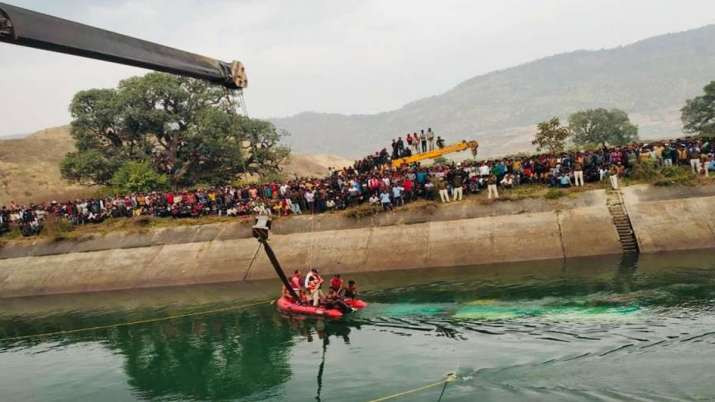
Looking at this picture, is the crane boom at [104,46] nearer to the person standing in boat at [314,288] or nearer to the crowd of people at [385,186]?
the person standing in boat at [314,288]

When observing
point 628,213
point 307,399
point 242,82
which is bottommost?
point 307,399

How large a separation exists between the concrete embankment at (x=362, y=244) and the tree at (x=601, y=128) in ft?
232

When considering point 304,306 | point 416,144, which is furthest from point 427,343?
point 416,144

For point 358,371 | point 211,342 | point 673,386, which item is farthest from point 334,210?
point 673,386

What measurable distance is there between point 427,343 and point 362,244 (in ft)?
56.6

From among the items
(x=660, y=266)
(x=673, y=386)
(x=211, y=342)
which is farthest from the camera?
(x=660, y=266)

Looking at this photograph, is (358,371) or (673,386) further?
(358,371)

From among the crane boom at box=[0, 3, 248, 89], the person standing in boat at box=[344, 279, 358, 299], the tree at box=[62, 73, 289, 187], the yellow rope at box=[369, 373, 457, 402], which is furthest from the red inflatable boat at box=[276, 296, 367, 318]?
the tree at box=[62, 73, 289, 187]

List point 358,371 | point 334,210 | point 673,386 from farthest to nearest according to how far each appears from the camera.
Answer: point 334,210 < point 358,371 < point 673,386

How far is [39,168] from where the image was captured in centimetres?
8594

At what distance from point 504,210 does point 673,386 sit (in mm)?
22767

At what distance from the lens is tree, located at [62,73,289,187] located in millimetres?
67250

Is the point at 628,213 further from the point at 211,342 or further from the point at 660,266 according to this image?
the point at 211,342

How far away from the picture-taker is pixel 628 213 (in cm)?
3503
